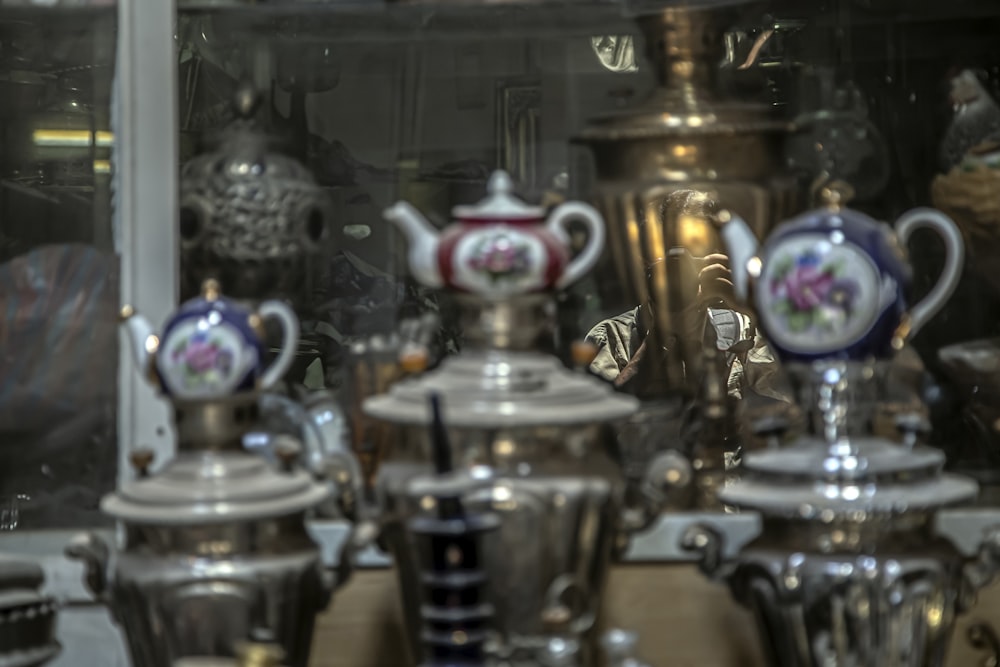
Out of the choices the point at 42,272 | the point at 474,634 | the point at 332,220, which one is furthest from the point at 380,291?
the point at 474,634

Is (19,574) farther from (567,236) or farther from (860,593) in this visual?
(860,593)

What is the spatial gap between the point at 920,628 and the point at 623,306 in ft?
1.66

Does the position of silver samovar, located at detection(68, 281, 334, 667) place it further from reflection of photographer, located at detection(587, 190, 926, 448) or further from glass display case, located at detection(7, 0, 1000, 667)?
reflection of photographer, located at detection(587, 190, 926, 448)

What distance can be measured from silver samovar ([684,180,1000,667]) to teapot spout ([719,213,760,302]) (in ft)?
0.06

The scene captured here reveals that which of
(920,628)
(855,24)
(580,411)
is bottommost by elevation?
(920,628)

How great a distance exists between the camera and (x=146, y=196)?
1449 mm

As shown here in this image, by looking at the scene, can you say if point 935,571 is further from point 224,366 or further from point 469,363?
point 224,366

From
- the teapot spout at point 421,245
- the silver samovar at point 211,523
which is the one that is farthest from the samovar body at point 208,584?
the teapot spout at point 421,245

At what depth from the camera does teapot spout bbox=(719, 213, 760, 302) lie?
3.91 feet

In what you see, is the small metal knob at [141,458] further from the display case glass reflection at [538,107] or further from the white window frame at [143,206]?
the display case glass reflection at [538,107]

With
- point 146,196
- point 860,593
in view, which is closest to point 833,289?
point 860,593

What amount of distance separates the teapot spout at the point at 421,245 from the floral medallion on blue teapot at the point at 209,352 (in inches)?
5.3

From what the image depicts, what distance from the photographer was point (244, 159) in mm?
1454

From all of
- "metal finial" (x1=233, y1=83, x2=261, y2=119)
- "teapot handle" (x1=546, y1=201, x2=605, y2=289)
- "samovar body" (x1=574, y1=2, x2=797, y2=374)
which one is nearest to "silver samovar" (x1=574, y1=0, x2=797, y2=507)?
"samovar body" (x1=574, y1=2, x2=797, y2=374)
